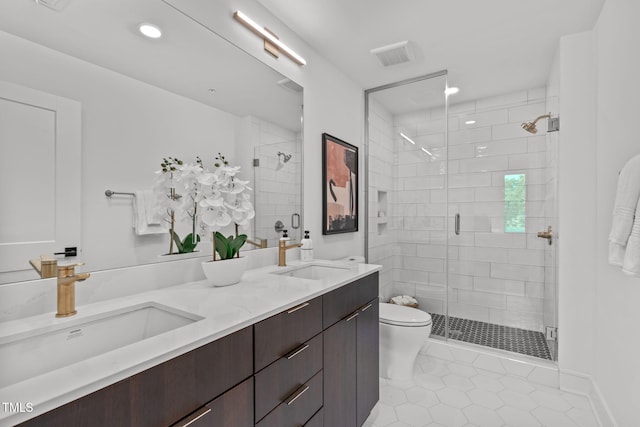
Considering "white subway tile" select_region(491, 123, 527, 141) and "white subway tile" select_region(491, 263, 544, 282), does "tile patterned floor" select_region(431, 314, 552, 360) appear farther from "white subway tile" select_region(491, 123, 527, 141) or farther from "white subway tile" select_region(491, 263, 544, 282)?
"white subway tile" select_region(491, 123, 527, 141)

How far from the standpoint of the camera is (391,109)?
3.16 metres

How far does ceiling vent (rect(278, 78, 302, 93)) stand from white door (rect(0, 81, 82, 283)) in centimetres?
121

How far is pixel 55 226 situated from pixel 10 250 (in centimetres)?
12

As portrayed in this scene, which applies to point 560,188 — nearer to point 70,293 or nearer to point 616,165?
point 616,165

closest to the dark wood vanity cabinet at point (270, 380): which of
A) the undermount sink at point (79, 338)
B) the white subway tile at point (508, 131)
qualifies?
the undermount sink at point (79, 338)

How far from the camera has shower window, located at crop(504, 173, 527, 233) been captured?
9.94 ft

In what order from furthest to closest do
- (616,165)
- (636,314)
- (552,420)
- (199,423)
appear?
(552,420)
(616,165)
(636,314)
(199,423)

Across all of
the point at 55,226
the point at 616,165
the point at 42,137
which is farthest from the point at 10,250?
the point at 616,165

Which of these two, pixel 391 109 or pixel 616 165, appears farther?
pixel 391 109

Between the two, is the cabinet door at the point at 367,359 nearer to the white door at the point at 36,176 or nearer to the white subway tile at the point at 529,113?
the white door at the point at 36,176

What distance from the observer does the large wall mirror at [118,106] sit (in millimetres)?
913

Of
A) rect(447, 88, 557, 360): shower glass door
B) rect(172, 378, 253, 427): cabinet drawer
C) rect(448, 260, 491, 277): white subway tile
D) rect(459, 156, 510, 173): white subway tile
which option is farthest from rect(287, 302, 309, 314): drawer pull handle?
rect(459, 156, 510, 173): white subway tile

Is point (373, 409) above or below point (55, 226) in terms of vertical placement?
below

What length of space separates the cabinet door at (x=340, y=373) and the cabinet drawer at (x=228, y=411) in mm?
465
